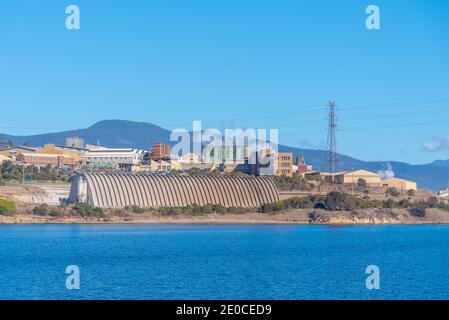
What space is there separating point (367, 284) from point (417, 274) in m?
7.84

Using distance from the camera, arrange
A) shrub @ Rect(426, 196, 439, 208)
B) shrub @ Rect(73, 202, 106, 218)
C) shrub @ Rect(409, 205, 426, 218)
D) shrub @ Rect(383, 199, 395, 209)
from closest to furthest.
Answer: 1. shrub @ Rect(73, 202, 106, 218)
2. shrub @ Rect(383, 199, 395, 209)
3. shrub @ Rect(409, 205, 426, 218)
4. shrub @ Rect(426, 196, 439, 208)

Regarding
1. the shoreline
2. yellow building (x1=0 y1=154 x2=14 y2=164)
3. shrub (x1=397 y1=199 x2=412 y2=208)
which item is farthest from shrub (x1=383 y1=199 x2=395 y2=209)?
yellow building (x1=0 y1=154 x2=14 y2=164)

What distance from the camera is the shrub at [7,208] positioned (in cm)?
11025

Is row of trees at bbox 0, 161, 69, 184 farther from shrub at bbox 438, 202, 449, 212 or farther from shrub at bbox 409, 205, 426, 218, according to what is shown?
shrub at bbox 438, 202, 449, 212

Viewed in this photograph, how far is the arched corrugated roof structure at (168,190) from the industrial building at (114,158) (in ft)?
155

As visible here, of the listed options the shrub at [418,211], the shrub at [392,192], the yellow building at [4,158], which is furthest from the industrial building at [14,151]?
the shrub at [418,211]

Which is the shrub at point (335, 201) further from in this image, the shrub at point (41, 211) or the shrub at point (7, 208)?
the shrub at point (7, 208)

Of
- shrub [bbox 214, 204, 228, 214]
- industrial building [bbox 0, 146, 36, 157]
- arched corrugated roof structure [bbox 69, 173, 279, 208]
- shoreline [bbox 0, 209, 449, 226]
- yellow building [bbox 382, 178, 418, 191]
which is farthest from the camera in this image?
A: industrial building [bbox 0, 146, 36, 157]

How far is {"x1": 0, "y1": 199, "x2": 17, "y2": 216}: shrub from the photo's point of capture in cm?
11025

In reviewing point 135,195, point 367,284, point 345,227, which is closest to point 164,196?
point 135,195

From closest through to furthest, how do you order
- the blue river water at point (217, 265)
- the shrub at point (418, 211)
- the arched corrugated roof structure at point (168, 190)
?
1. the blue river water at point (217, 265)
2. the arched corrugated roof structure at point (168, 190)
3. the shrub at point (418, 211)

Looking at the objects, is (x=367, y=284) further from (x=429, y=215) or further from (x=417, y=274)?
(x=429, y=215)

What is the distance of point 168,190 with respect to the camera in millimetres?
122375

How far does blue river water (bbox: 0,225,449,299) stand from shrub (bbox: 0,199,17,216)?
17.3 m
